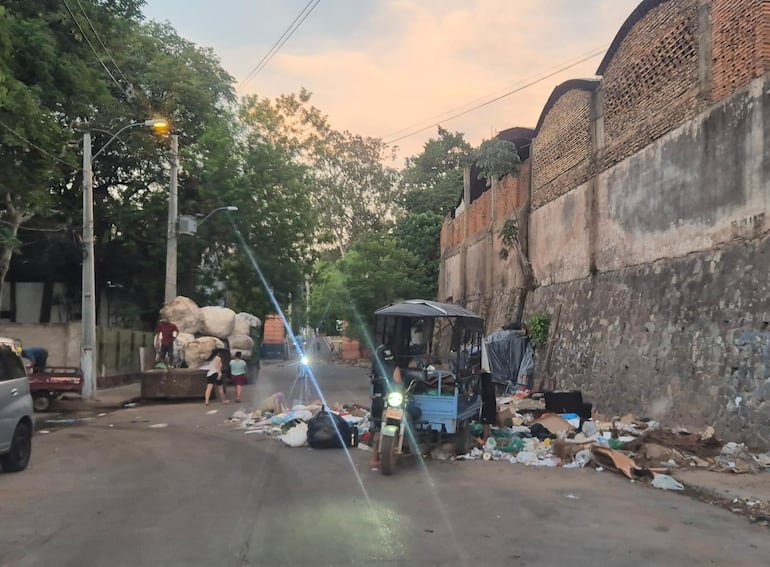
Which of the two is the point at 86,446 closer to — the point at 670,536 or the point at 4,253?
the point at 670,536

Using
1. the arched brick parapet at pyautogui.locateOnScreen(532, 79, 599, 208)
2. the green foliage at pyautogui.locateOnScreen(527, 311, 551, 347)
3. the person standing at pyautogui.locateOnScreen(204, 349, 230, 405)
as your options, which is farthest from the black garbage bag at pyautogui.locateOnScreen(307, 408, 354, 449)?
the arched brick parapet at pyautogui.locateOnScreen(532, 79, 599, 208)

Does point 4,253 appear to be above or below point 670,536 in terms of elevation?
above

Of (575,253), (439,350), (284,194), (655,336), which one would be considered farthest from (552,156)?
(284,194)

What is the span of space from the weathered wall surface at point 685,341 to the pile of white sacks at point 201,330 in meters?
11.6

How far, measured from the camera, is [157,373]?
19891 millimetres

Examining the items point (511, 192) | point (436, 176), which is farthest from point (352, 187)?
point (511, 192)

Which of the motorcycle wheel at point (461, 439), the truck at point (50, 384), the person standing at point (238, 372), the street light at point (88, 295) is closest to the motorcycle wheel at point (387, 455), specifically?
the motorcycle wheel at point (461, 439)

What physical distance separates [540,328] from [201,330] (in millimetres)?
11562

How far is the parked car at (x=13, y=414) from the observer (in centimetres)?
903

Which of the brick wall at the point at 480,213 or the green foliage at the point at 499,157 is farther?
the brick wall at the point at 480,213

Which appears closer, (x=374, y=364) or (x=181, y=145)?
(x=374, y=364)

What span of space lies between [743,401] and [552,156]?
12798 mm

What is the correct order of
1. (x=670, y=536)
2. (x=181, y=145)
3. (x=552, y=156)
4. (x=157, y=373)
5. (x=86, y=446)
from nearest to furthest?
1. (x=670, y=536)
2. (x=86, y=446)
3. (x=157, y=373)
4. (x=552, y=156)
5. (x=181, y=145)

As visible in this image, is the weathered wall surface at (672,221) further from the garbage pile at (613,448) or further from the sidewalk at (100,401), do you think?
the sidewalk at (100,401)
